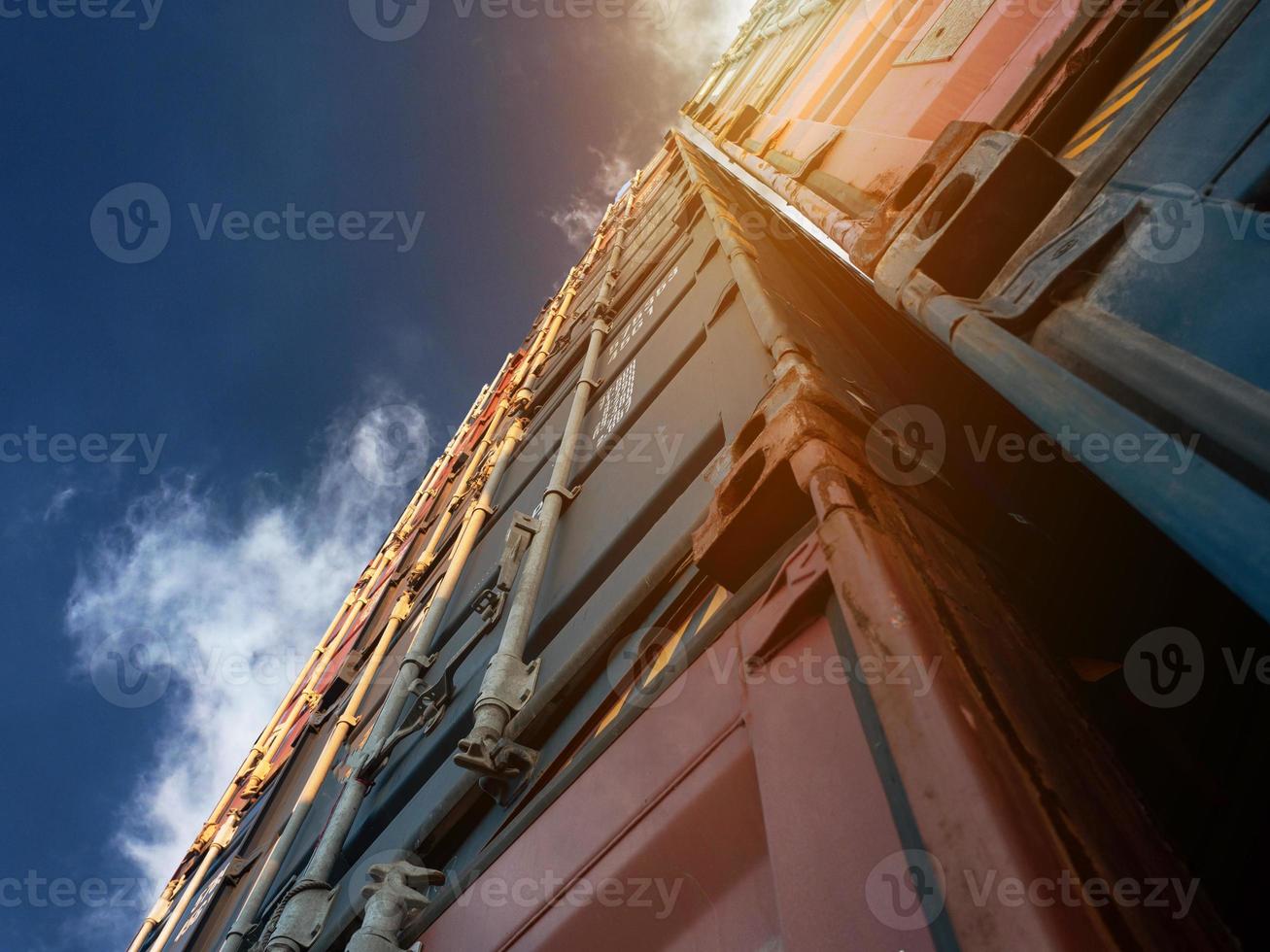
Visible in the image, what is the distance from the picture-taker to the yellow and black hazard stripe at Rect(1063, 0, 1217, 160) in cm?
97

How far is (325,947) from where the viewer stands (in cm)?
Answer: 200

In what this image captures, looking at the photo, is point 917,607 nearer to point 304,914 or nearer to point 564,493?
point 564,493

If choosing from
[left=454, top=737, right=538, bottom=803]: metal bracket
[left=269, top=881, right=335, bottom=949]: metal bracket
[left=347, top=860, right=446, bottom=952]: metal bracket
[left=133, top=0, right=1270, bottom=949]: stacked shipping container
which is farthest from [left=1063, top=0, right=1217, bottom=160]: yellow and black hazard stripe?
[left=269, top=881, right=335, bottom=949]: metal bracket

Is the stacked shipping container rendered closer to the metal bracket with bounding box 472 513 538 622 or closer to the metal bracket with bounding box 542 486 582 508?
the metal bracket with bounding box 472 513 538 622

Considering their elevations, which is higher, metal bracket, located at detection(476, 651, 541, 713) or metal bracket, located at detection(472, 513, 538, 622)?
metal bracket, located at detection(472, 513, 538, 622)

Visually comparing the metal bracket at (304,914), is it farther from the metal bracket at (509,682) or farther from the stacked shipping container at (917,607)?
the metal bracket at (509,682)

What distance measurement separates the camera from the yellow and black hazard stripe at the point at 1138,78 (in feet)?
3.19

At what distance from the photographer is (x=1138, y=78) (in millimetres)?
1042

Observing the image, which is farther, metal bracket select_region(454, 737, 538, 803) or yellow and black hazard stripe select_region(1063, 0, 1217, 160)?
metal bracket select_region(454, 737, 538, 803)

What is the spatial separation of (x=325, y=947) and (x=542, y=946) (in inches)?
48.1

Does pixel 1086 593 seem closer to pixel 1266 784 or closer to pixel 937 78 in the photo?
pixel 1266 784

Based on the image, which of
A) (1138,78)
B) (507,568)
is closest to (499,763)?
(507,568)

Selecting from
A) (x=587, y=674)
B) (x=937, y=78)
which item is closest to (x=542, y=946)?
(x=587, y=674)

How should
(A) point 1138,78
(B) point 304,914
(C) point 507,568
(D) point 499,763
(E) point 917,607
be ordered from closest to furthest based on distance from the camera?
(E) point 917,607
(A) point 1138,78
(D) point 499,763
(B) point 304,914
(C) point 507,568
